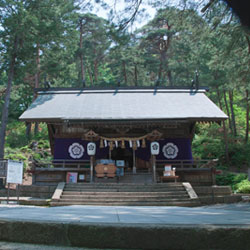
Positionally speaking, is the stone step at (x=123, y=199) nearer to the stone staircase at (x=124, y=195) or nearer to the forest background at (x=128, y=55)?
the stone staircase at (x=124, y=195)

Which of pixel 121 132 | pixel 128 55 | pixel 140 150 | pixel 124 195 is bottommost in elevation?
pixel 124 195

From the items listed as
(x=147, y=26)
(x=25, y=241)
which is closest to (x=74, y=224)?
(x=25, y=241)

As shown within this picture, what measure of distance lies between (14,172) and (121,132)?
6.06 meters

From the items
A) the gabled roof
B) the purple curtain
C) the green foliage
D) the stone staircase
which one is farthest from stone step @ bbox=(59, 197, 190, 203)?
the green foliage

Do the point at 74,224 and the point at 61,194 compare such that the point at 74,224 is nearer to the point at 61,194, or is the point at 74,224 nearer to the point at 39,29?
the point at 61,194

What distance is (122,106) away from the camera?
17016 millimetres

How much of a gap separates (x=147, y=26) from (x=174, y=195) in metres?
23.6

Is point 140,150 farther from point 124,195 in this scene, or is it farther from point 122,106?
point 124,195

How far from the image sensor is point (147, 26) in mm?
30406

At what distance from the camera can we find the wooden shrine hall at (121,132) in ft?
46.3

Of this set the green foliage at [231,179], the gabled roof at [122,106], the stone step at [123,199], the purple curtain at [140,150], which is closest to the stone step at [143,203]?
the stone step at [123,199]

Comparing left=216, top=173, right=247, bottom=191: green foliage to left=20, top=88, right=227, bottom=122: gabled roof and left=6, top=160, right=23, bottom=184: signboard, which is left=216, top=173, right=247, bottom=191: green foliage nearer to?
left=20, top=88, right=227, bottom=122: gabled roof

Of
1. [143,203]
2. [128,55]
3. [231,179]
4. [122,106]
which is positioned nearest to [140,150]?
[122,106]

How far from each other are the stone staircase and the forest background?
4.68 metres
